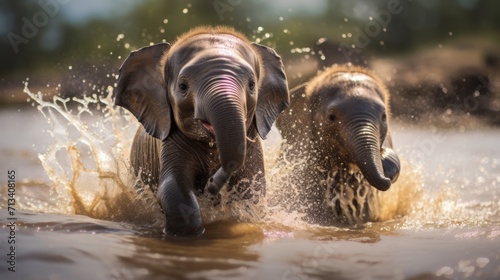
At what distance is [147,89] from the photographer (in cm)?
802

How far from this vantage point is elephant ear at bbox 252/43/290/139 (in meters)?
7.84

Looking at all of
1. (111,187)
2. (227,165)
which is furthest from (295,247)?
(111,187)

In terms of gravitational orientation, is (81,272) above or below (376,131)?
below

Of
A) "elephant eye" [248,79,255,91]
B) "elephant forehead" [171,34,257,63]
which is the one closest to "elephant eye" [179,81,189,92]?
"elephant forehead" [171,34,257,63]

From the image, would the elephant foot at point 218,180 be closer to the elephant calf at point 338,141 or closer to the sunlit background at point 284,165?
the sunlit background at point 284,165

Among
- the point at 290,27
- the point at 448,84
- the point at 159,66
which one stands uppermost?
the point at 290,27

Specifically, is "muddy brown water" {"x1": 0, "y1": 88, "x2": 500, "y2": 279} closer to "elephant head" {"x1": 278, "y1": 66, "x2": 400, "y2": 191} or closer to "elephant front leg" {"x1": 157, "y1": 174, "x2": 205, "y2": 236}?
"elephant front leg" {"x1": 157, "y1": 174, "x2": 205, "y2": 236}

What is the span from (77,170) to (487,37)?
55.2ft

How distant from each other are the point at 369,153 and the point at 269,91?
1.28 metres

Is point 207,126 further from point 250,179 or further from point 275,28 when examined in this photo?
point 275,28

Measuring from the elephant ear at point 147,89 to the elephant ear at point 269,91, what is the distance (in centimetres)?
86

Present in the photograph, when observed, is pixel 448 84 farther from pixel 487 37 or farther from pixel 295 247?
pixel 295 247

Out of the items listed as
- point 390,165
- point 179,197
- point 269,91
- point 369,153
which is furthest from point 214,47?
point 390,165

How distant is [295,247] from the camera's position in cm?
688
